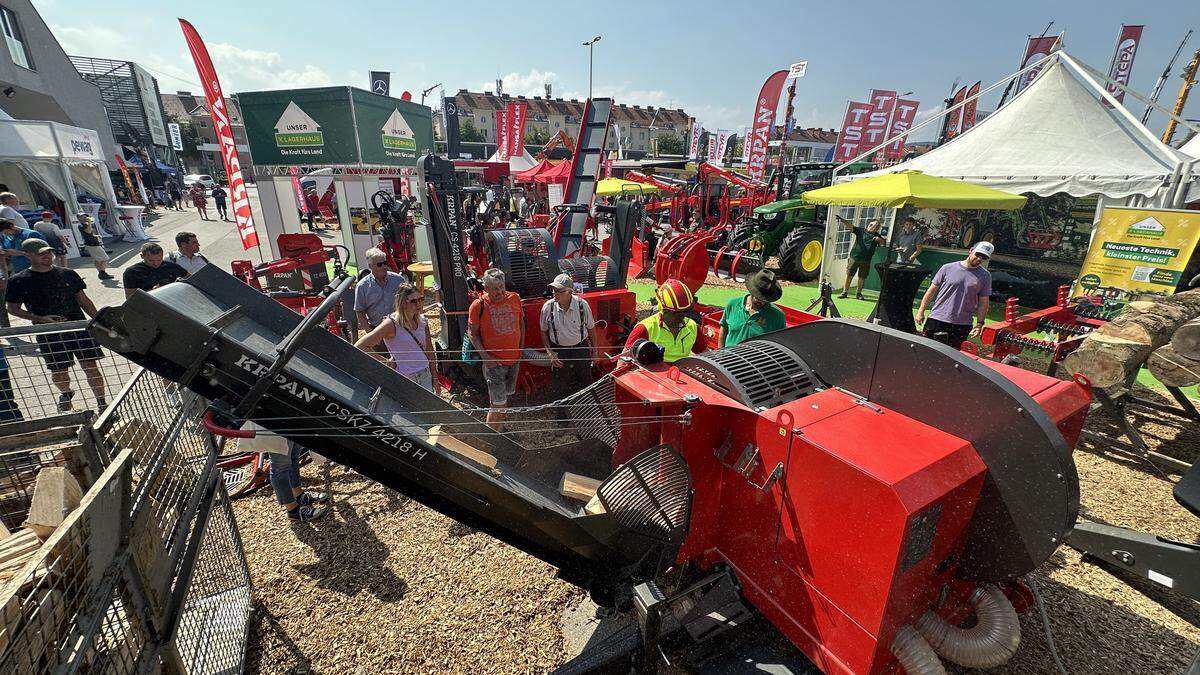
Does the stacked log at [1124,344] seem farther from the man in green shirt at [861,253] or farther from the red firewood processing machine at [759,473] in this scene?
the man in green shirt at [861,253]

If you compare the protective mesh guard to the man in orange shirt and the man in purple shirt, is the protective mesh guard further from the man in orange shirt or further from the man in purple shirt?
the man in purple shirt

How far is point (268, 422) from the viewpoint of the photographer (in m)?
1.79

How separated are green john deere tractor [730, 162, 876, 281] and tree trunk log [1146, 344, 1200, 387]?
7.93 m

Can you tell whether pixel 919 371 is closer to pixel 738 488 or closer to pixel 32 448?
pixel 738 488

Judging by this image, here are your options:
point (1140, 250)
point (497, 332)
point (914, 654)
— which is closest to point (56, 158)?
point (497, 332)

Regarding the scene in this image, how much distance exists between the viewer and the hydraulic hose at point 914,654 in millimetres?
1883

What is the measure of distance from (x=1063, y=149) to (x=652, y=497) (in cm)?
1122

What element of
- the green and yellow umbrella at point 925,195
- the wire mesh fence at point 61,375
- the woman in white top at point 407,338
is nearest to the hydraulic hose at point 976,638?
the woman in white top at point 407,338

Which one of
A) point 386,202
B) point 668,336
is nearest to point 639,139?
point 386,202

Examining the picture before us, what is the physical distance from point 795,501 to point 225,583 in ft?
10.5

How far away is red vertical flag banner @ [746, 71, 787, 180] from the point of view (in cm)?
1819

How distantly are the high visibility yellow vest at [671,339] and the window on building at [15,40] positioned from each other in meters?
28.9

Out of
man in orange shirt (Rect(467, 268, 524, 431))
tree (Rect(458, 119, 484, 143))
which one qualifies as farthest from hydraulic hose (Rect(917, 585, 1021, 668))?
tree (Rect(458, 119, 484, 143))

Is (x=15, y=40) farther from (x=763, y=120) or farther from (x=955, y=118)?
(x=955, y=118)
